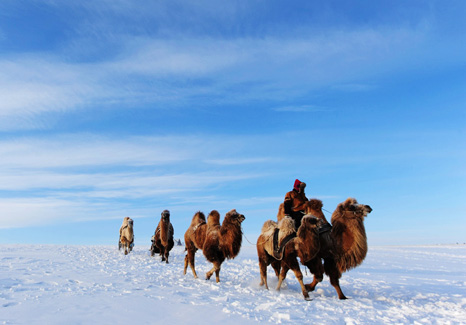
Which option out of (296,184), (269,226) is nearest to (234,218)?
(269,226)

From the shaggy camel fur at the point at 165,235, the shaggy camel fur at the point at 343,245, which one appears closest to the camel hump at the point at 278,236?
the shaggy camel fur at the point at 343,245

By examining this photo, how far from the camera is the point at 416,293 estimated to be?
10.8 meters

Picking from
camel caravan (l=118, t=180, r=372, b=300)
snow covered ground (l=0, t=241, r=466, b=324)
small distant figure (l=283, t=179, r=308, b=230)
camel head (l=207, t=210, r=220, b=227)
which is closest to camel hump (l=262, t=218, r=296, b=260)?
camel caravan (l=118, t=180, r=372, b=300)

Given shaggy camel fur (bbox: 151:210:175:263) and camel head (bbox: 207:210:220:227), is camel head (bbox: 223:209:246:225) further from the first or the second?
shaggy camel fur (bbox: 151:210:175:263)

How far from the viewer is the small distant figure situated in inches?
423

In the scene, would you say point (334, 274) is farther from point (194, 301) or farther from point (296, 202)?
point (194, 301)

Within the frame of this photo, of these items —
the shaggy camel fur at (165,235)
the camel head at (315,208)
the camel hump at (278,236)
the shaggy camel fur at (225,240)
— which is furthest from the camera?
the shaggy camel fur at (165,235)

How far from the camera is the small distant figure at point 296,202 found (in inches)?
423

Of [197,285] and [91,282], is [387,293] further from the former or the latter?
[91,282]

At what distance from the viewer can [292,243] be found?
9.61 meters

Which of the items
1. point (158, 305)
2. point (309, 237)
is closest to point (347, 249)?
point (309, 237)

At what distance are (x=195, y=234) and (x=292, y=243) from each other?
13.1 feet

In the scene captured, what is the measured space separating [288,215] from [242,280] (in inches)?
114

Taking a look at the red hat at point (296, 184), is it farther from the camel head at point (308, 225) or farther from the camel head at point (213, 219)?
the camel head at point (213, 219)
